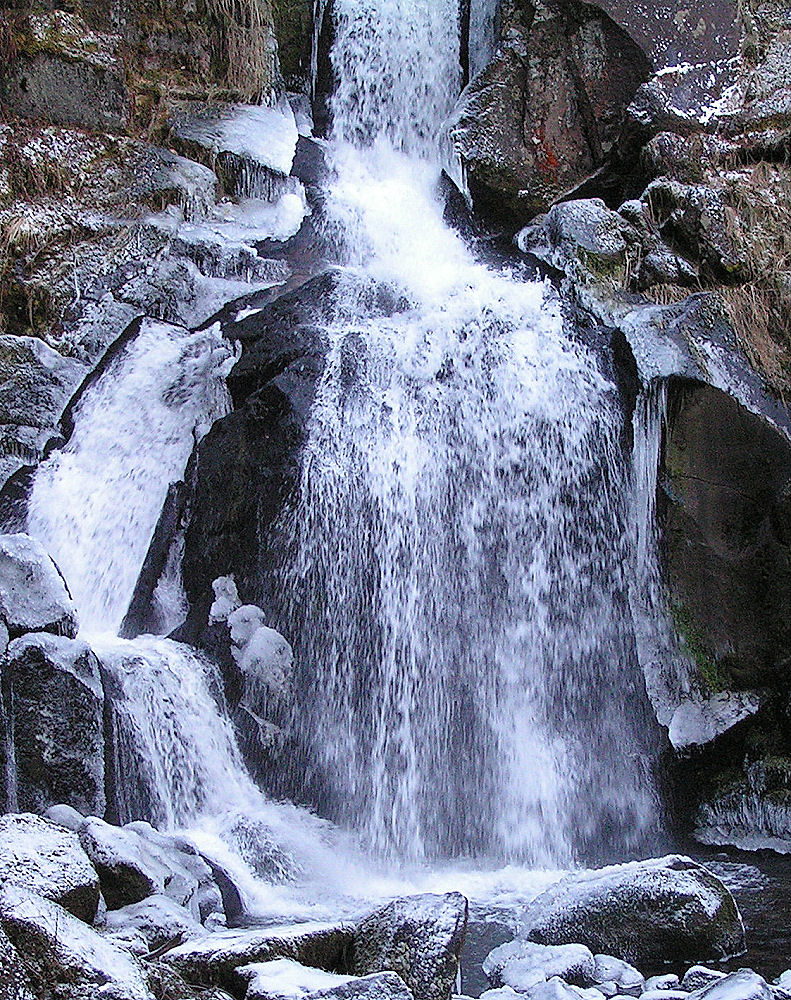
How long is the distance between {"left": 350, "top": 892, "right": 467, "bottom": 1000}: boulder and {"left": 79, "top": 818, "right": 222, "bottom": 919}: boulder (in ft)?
3.41

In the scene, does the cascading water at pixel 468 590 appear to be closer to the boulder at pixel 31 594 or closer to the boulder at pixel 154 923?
the boulder at pixel 31 594

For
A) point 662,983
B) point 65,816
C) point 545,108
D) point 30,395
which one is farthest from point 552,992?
point 545,108

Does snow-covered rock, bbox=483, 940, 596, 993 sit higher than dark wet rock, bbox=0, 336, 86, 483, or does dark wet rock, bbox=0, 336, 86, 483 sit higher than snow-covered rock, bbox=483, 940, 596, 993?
dark wet rock, bbox=0, 336, 86, 483

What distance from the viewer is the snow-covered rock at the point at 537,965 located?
13.4ft

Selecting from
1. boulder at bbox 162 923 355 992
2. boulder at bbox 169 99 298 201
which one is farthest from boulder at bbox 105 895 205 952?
boulder at bbox 169 99 298 201

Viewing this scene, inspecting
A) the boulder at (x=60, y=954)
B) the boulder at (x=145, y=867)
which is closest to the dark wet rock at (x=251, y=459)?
the boulder at (x=145, y=867)

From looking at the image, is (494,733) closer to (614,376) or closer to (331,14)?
(614,376)

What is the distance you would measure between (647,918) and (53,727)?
3.16 m

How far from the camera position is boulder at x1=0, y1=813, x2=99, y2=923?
10.8 feet

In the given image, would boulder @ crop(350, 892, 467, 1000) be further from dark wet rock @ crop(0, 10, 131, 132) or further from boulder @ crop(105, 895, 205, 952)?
dark wet rock @ crop(0, 10, 131, 132)

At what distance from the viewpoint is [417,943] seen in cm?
383

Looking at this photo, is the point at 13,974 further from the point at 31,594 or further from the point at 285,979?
the point at 31,594

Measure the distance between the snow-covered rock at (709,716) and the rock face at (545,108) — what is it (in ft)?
19.8

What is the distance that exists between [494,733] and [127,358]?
14.8 feet
